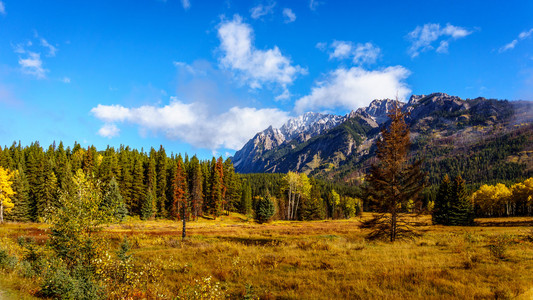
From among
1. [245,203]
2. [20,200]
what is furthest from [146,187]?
[245,203]

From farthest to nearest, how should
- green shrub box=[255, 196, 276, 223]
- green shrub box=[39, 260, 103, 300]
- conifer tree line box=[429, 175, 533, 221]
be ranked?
1. green shrub box=[255, 196, 276, 223]
2. conifer tree line box=[429, 175, 533, 221]
3. green shrub box=[39, 260, 103, 300]

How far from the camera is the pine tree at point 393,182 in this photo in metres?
19.9

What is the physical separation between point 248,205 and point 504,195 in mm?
89293

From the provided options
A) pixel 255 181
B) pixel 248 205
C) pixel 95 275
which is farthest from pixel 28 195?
pixel 255 181

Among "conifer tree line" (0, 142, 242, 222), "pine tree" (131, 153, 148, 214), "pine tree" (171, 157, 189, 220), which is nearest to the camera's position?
"conifer tree line" (0, 142, 242, 222)

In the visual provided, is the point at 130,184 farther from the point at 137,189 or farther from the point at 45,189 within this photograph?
the point at 45,189

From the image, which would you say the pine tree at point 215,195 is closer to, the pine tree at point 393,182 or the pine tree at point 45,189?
the pine tree at point 45,189

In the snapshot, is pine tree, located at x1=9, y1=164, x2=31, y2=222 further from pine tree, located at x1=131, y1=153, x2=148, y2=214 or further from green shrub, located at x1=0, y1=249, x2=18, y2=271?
green shrub, located at x1=0, y1=249, x2=18, y2=271

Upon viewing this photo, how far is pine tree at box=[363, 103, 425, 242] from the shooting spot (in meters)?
19.9

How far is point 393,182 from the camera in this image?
2017 cm

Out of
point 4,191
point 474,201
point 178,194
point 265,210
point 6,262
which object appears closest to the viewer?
point 6,262

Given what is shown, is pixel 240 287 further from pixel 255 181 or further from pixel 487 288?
pixel 255 181

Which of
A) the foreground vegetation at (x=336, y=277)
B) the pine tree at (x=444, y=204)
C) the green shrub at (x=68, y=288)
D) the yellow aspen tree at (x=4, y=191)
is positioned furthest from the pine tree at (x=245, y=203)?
the green shrub at (x=68, y=288)

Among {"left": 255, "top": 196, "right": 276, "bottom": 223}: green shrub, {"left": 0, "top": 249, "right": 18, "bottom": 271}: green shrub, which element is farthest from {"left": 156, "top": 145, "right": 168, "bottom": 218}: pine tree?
{"left": 0, "top": 249, "right": 18, "bottom": 271}: green shrub
